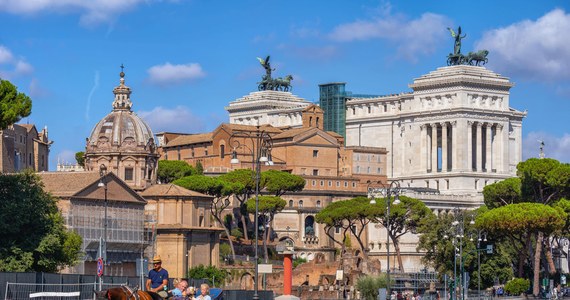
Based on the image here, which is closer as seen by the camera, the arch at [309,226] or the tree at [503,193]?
the tree at [503,193]

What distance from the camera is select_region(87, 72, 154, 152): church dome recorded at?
415 feet

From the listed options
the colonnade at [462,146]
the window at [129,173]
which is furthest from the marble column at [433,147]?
the window at [129,173]

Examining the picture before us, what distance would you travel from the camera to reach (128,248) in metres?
108

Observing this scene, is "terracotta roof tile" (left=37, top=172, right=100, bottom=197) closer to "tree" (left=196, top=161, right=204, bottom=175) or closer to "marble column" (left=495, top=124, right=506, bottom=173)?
"tree" (left=196, top=161, right=204, bottom=175)

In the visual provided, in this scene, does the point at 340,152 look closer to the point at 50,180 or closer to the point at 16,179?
the point at 50,180

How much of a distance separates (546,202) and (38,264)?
5667cm

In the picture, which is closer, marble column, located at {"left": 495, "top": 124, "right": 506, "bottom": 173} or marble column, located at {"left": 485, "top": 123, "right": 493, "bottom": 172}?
marble column, located at {"left": 485, "top": 123, "right": 493, "bottom": 172}

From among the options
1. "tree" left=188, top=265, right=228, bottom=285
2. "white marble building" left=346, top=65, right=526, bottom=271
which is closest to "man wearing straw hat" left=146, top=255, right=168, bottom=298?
"tree" left=188, top=265, right=228, bottom=285

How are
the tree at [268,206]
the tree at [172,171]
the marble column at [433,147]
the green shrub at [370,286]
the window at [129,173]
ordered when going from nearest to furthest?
the green shrub at [370,286]
the window at [129,173]
the tree at [268,206]
the tree at [172,171]
the marble column at [433,147]

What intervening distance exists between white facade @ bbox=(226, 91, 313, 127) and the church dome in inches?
2370

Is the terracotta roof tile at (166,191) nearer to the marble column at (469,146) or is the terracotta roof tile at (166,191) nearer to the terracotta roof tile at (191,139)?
the terracotta roof tile at (191,139)

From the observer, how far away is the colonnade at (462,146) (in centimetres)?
16575

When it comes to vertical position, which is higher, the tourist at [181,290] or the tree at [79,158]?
the tree at [79,158]

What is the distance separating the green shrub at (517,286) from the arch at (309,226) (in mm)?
41322
